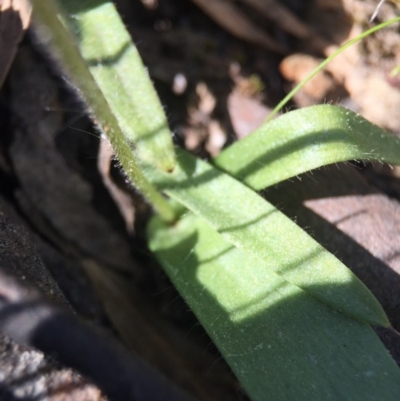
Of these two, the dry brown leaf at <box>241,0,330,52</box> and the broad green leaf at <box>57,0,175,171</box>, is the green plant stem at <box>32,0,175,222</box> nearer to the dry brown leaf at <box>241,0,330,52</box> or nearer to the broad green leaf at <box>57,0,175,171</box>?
the broad green leaf at <box>57,0,175,171</box>

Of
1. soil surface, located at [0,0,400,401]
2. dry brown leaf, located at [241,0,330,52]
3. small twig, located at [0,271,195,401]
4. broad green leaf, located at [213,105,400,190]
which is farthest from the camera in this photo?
dry brown leaf, located at [241,0,330,52]

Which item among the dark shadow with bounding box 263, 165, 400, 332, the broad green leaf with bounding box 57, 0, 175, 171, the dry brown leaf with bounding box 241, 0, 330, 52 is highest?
the dry brown leaf with bounding box 241, 0, 330, 52

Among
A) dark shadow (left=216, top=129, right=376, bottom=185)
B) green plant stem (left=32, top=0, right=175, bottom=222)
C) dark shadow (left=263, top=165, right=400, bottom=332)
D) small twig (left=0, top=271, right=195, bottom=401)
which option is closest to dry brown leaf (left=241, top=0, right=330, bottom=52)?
dark shadow (left=263, top=165, right=400, bottom=332)

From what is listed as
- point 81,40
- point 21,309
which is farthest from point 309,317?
point 81,40

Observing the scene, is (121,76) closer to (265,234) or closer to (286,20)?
(265,234)

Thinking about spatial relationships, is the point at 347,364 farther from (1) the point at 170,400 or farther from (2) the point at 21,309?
(2) the point at 21,309

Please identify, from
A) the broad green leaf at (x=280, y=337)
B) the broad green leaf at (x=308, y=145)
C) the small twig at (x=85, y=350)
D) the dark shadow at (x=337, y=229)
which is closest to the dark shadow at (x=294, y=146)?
the broad green leaf at (x=308, y=145)

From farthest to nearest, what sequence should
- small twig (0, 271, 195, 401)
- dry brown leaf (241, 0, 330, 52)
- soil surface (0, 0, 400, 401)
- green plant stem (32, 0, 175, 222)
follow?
dry brown leaf (241, 0, 330, 52) → soil surface (0, 0, 400, 401) → green plant stem (32, 0, 175, 222) → small twig (0, 271, 195, 401)
